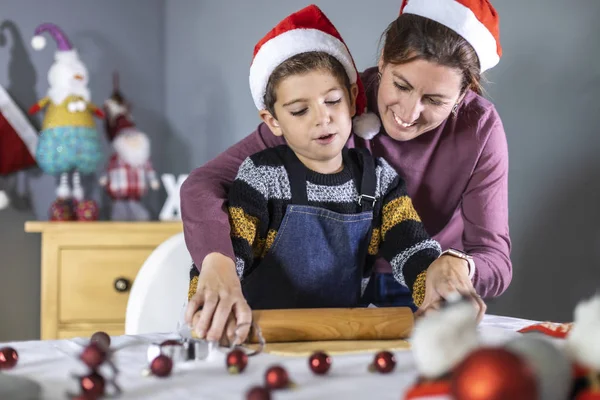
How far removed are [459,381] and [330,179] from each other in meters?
0.88

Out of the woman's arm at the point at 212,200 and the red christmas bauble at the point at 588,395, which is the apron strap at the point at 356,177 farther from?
the red christmas bauble at the point at 588,395

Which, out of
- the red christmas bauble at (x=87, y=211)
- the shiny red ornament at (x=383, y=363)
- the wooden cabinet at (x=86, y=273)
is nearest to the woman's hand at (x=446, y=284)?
the shiny red ornament at (x=383, y=363)

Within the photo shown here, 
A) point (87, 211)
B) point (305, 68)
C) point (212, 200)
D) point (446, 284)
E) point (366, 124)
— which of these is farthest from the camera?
point (87, 211)

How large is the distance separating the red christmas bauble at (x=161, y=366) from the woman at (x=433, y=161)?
19cm

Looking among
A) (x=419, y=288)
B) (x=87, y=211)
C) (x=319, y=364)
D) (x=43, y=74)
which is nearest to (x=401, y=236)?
(x=419, y=288)

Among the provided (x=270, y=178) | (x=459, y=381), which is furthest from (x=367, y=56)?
(x=459, y=381)

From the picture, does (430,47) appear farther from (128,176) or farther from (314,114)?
(128,176)

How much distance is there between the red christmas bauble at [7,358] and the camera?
71cm

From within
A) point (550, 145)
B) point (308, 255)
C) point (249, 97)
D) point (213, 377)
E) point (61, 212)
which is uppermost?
point (249, 97)

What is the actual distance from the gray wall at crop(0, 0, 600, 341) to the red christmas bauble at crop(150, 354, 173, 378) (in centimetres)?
107

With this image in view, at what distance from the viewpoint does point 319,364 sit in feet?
2.26

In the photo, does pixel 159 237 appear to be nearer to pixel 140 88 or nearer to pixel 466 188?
pixel 140 88

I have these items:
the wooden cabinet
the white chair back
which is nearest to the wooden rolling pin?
the white chair back

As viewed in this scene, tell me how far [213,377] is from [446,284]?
46cm
